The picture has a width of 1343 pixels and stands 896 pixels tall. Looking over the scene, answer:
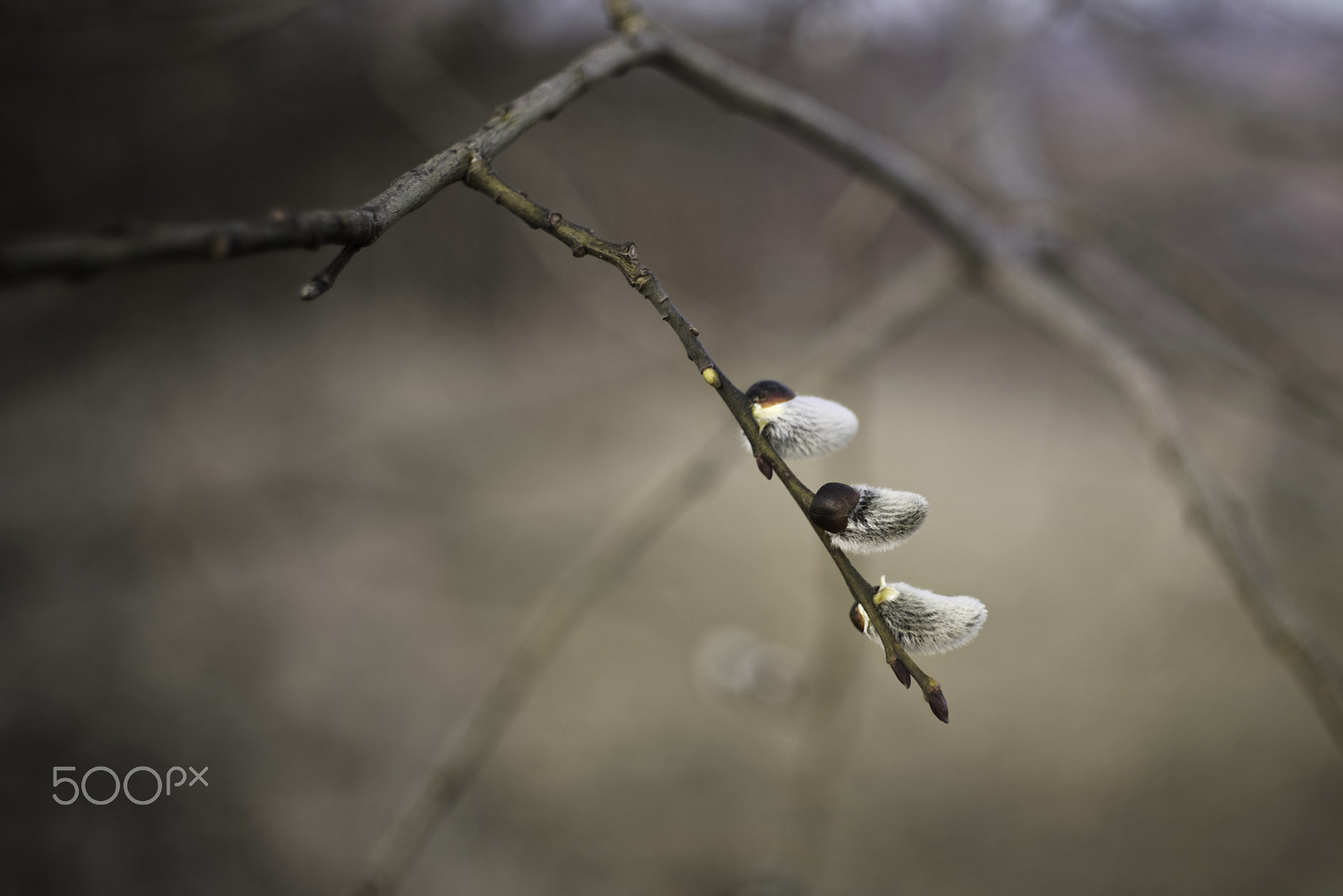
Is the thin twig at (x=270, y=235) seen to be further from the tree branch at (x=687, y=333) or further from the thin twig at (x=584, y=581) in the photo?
the thin twig at (x=584, y=581)

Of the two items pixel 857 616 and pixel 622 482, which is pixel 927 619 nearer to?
pixel 857 616

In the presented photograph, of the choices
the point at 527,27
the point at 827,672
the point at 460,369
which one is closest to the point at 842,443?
the point at 827,672

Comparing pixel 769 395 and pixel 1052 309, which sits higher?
pixel 1052 309
